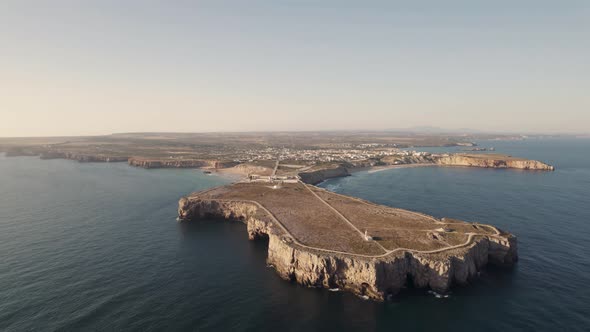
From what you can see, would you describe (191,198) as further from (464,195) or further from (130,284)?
(464,195)

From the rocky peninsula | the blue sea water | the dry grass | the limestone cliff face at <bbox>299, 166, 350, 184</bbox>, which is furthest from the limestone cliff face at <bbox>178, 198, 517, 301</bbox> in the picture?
the limestone cliff face at <bbox>299, 166, 350, 184</bbox>

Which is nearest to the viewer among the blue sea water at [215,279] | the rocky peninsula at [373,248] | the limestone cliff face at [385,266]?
the blue sea water at [215,279]

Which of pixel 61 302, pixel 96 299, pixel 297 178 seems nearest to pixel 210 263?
pixel 96 299

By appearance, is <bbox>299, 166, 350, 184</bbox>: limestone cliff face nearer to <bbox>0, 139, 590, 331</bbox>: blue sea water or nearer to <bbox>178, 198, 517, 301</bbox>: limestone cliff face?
<bbox>0, 139, 590, 331</bbox>: blue sea water

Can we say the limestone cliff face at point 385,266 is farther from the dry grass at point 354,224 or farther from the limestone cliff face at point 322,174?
the limestone cliff face at point 322,174

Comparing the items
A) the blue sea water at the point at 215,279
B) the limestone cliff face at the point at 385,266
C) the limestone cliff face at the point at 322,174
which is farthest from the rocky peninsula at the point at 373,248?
the limestone cliff face at the point at 322,174

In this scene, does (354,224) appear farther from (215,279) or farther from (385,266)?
(215,279)
